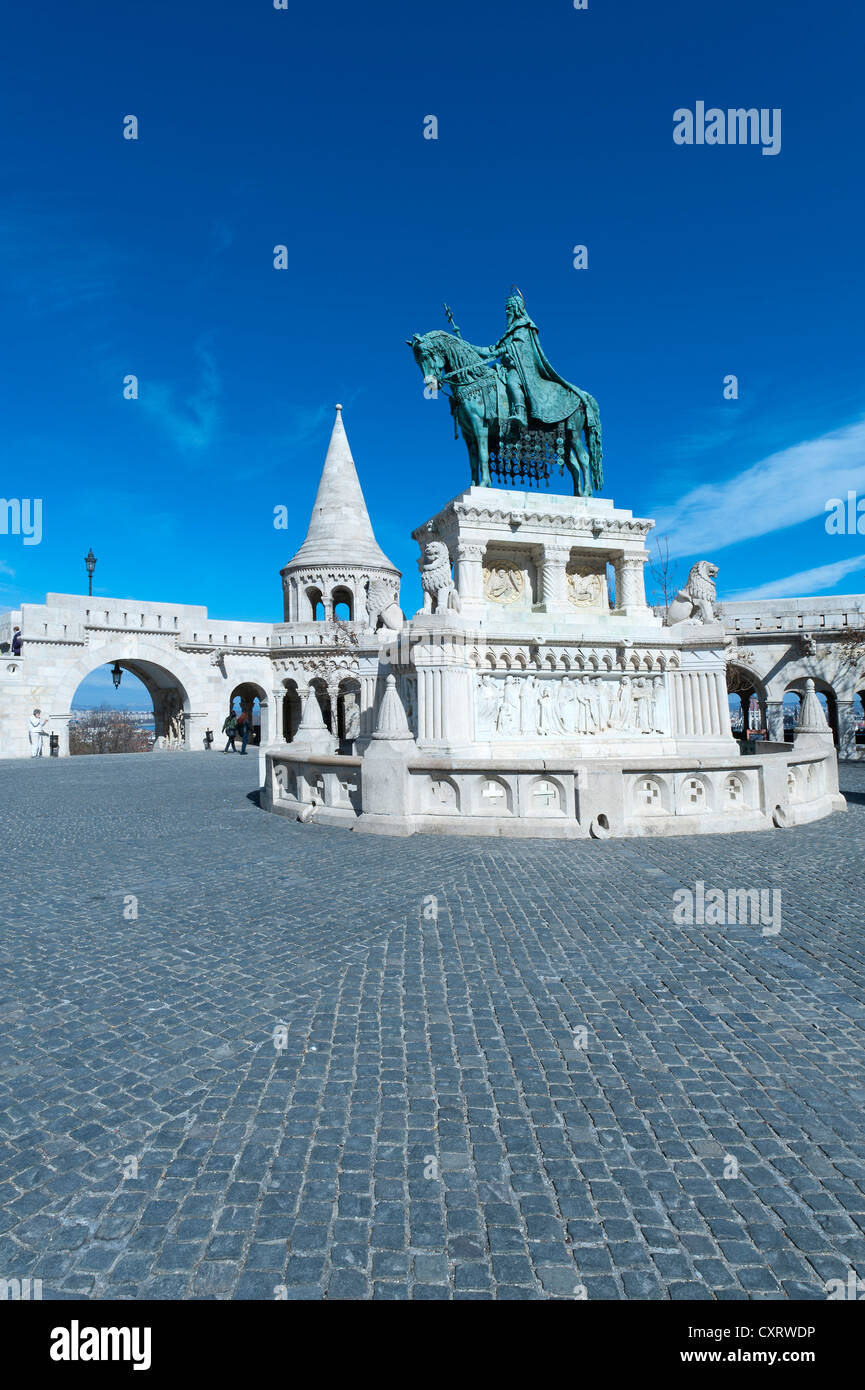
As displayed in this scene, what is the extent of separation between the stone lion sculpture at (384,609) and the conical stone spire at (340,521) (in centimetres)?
2316

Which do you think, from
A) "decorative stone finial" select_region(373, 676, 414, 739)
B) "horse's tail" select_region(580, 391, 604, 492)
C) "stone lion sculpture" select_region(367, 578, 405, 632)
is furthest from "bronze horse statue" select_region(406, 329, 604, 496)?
"decorative stone finial" select_region(373, 676, 414, 739)

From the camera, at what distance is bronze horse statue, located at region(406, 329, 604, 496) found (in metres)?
12.2

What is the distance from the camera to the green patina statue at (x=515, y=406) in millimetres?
12289

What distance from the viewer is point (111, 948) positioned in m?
4.48

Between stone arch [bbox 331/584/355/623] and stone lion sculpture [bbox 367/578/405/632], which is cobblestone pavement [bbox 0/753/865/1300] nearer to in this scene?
stone lion sculpture [bbox 367/578/405/632]

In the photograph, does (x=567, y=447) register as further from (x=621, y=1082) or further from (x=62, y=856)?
(x=621, y=1082)

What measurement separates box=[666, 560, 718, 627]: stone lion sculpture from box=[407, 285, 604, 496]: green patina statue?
8.27 ft

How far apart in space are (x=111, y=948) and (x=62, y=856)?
11.7 feet

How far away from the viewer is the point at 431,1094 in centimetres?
275

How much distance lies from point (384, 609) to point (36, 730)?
19.9m

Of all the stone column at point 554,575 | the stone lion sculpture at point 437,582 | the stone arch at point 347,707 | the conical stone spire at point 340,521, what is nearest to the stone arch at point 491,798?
the stone lion sculpture at point 437,582

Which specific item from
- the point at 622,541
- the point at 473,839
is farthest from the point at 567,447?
the point at 473,839
